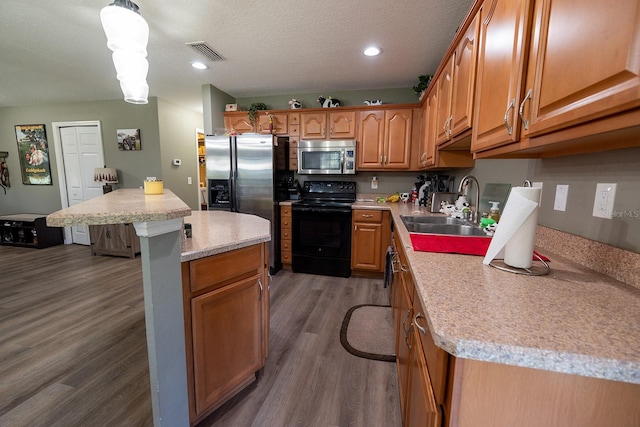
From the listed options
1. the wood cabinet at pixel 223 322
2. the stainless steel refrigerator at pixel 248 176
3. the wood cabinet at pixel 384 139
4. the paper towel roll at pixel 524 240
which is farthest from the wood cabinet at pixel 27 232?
the paper towel roll at pixel 524 240

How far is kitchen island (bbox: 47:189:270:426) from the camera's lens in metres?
0.88

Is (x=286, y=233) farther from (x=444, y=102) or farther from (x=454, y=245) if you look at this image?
(x=454, y=245)

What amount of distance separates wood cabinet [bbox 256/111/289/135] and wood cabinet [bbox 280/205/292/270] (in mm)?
1085

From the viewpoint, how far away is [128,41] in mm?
1452

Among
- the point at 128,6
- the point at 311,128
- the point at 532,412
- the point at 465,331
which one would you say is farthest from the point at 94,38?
the point at 532,412

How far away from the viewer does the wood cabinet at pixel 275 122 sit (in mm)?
3582

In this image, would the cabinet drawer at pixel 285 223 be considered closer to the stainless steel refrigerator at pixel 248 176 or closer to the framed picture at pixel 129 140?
the stainless steel refrigerator at pixel 248 176

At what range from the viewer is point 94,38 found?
232 cm

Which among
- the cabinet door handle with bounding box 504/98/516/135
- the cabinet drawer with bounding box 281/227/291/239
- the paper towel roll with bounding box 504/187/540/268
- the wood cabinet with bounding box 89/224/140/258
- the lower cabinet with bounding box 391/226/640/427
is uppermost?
the cabinet door handle with bounding box 504/98/516/135

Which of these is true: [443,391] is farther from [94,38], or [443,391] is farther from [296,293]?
[94,38]

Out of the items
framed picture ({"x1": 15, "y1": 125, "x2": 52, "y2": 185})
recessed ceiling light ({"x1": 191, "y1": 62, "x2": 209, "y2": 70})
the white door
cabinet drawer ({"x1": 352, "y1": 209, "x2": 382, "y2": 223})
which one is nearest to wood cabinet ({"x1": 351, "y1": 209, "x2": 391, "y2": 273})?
cabinet drawer ({"x1": 352, "y1": 209, "x2": 382, "y2": 223})

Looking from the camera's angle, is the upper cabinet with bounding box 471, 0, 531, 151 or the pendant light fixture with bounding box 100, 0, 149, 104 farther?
the pendant light fixture with bounding box 100, 0, 149, 104

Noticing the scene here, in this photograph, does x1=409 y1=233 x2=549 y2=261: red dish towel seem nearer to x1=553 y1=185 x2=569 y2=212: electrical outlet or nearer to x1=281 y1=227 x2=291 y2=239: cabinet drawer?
x1=553 y1=185 x2=569 y2=212: electrical outlet

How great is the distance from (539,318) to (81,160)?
610 centimetres
